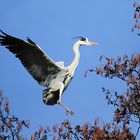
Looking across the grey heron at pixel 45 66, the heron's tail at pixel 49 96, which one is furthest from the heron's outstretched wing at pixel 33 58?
the heron's tail at pixel 49 96

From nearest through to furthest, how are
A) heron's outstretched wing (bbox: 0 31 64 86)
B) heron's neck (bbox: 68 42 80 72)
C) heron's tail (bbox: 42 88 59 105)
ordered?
heron's outstretched wing (bbox: 0 31 64 86) < heron's tail (bbox: 42 88 59 105) < heron's neck (bbox: 68 42 80 72)

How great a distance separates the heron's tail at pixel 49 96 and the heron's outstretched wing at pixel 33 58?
0.78 feet

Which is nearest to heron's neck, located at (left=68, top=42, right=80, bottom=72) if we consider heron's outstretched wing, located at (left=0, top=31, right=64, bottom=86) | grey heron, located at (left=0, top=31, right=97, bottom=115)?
grey heron, located at (left=0, top=31, right=97, bottom=115)

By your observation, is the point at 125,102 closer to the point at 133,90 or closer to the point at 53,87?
the point at 133,90

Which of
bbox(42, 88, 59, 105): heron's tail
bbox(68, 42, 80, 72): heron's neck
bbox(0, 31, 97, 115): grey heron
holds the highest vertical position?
bbox(68, 42, 80, 72): heron's neck

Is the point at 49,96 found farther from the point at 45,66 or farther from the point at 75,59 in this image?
the point at 75,59

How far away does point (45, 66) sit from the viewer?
54.9 ft

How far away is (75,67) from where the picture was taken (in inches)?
682

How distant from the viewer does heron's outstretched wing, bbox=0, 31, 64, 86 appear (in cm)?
1605

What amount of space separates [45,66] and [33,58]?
52cm

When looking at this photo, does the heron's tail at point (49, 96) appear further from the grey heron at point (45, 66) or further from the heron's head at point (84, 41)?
the heron's head at point (84, 41)

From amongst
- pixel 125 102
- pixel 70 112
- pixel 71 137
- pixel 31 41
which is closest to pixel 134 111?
pixel 125 102

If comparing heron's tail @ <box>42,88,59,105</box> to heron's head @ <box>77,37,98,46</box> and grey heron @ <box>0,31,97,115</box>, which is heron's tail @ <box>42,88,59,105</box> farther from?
heron's head @ <box>77,37,98,46</box>

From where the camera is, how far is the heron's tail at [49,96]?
17031mm
